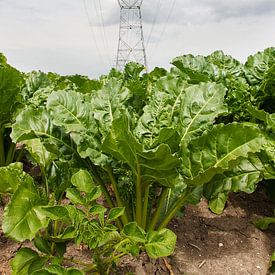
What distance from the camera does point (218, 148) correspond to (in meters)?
2.21

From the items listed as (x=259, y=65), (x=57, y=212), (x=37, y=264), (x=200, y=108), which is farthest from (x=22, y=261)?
(x=259, y=65)

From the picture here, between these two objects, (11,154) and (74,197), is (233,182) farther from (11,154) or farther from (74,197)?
(11,154)

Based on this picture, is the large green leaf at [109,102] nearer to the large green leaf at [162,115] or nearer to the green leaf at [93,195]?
the large green leaf at [162,115]

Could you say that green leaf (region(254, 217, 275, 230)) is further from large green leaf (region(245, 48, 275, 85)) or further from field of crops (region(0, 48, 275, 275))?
large green leaf (region(245, 48, 275, 85))

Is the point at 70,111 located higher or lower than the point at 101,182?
higher

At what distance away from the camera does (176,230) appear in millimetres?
2715

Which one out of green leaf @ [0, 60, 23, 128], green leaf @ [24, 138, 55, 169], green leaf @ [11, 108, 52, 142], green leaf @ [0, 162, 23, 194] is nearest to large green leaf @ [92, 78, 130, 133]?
green leaf @ [11, 108, 52, 142]

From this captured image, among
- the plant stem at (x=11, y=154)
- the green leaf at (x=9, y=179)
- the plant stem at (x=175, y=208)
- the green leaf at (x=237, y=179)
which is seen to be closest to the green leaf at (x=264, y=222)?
the green leaf at (x=237, y=179)

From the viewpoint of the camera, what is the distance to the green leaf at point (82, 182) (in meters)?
1.92

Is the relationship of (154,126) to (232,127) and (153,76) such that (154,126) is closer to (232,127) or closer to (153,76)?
(232,127)

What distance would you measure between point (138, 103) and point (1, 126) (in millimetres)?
1261

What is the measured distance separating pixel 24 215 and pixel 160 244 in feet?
2.22

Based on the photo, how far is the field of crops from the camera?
1.88 meters

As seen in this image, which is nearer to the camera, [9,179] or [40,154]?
[9,179]
